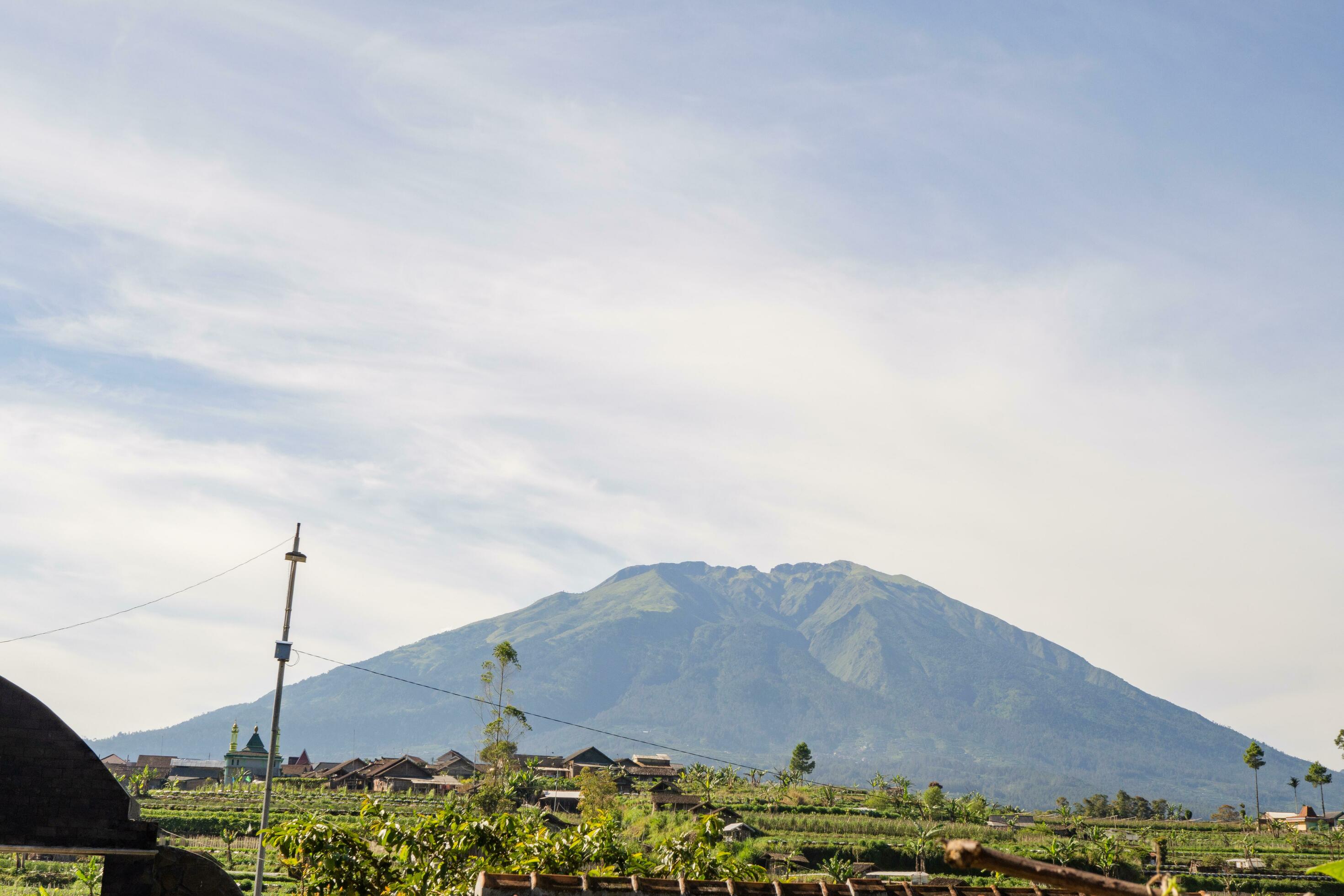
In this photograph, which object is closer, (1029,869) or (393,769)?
(1029,869)

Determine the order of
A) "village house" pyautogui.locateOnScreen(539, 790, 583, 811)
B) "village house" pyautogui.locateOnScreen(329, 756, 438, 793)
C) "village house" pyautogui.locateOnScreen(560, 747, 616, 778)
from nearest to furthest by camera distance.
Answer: "village house" pyautogui.locateOnScreen(539, 790, 583, 811)
"village house" pyautogui.locateOnScreen(329, 756, 438, 793)
"village house" pyautogui.locateOnScreen(560, 747, 616, 778)

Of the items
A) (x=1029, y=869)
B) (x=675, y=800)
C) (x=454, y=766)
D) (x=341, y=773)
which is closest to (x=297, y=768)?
(x=341, y=773)

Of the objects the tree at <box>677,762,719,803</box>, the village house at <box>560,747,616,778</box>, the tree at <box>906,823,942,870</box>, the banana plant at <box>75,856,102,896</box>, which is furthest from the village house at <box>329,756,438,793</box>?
the banana plant at <box>75,856,102,896</box>

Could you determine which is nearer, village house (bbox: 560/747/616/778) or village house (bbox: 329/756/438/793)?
village house (bbox: 329/756/438/793)

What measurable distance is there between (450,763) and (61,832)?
10955cm

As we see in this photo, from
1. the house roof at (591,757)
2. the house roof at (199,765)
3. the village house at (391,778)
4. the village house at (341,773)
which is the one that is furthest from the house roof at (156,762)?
the house roof at (591,757)

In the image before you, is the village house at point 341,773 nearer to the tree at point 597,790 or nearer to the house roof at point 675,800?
the tree at point 597,790

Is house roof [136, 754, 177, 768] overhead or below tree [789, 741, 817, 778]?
below

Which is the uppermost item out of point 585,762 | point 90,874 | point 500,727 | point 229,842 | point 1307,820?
point 500,727

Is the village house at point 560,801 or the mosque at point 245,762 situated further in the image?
the mosque at point 245,762

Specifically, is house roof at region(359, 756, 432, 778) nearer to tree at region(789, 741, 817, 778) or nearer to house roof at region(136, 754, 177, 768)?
house roof at region(136, 754, 177, 768)

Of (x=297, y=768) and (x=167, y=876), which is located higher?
(x=167, y=876)

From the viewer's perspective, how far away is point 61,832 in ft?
64.0

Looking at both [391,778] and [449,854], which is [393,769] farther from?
[449,854]
